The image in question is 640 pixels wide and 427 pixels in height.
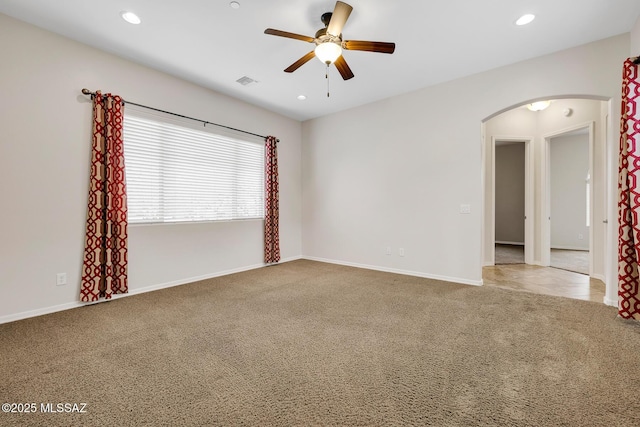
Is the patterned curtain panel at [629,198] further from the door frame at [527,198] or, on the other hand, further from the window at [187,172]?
the window at [187,172]

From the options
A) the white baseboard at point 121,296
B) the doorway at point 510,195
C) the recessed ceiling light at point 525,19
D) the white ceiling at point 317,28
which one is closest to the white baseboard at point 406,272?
the white baseboard at point 121,296

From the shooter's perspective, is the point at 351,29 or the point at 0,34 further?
the point at 351,29

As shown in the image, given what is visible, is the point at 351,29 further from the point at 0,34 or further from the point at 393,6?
the point at 0,34

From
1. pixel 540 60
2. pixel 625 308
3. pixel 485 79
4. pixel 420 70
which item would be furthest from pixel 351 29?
pixel 625 308

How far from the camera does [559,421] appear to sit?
4.67 feet

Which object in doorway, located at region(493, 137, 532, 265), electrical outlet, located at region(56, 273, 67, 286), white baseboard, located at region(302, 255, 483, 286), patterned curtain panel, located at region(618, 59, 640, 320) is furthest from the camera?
doorway, located at region(493, 137, 532, 265)

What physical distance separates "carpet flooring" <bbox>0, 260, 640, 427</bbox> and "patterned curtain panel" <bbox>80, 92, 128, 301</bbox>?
278mm

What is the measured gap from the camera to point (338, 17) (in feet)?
7.66

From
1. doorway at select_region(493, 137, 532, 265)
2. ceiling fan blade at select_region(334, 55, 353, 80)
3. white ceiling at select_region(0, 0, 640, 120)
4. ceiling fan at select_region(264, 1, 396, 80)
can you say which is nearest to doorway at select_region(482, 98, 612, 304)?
white ceiling at select_region(0, 0, 640, 120)

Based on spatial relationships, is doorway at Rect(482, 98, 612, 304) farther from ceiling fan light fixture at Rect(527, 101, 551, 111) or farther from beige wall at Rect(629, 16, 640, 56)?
beige wall at Rect(629, 16, 640, 56)

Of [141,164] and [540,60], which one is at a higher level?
[540,60]

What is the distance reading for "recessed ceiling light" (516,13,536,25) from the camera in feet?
8.81

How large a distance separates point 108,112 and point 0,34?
99 centimetres

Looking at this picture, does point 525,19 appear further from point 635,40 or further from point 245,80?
point 245,80
